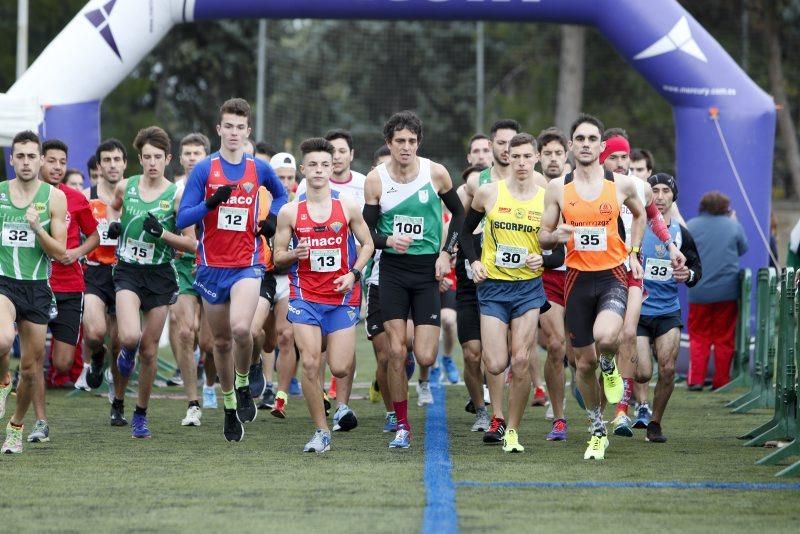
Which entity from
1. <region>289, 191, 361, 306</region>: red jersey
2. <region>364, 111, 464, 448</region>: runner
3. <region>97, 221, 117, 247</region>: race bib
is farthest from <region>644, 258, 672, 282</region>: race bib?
<region>97, 221, 117, 247</region>: race bib

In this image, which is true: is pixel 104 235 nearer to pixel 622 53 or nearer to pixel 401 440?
pixel 401 440

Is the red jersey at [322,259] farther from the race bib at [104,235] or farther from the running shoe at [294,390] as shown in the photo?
the running shoe at [294,390]

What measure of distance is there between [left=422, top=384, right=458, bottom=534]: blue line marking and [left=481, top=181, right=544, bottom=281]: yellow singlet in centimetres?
128

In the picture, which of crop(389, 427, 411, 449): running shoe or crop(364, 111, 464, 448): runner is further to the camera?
crop(364, 111, 464, 448): runner

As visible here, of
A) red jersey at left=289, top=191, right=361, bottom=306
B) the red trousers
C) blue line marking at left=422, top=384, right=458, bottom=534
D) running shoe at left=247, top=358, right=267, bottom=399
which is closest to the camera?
blue line marking at left=422, top=384, right=458, bottom=534

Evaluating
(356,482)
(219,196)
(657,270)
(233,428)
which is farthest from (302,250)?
(657,270)

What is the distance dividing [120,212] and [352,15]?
193 inches

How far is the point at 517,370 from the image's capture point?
30.7 ft

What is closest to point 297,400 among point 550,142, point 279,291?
point 279,291

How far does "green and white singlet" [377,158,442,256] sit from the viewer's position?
9805 millimetres

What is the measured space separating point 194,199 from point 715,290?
6764mm

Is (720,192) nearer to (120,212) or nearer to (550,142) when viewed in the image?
(550,142)

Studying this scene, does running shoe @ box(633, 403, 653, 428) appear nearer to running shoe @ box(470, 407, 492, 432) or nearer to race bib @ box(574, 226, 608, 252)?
running shoe @ box(470, 407, 492, 432)

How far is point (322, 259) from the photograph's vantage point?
9484 mm
